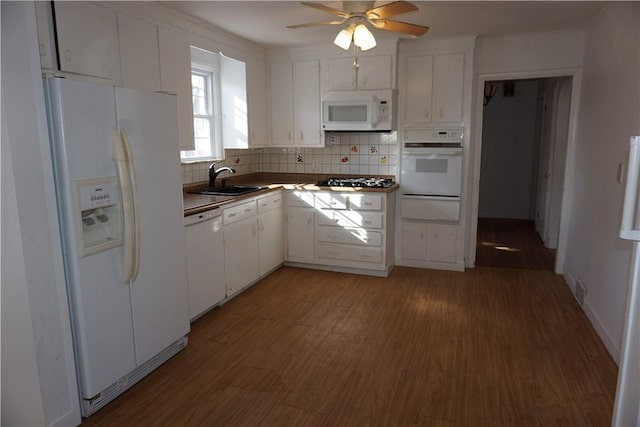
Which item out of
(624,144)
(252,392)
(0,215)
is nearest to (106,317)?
(0,215)

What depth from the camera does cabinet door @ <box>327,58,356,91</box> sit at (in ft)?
14.9

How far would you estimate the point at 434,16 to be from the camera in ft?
11.6

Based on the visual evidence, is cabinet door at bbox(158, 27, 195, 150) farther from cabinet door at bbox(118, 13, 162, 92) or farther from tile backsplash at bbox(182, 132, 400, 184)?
tile backsplash at bbox(182, 132, 400, 184)

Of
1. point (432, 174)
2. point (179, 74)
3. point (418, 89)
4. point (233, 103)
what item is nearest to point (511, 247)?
point (432, 174)

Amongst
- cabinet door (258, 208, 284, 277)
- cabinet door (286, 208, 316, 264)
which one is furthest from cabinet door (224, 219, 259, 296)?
cabinet door (286, 208, 316, 264)

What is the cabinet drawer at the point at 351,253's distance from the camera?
4430 millimetres

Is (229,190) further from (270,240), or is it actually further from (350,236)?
(350,236)

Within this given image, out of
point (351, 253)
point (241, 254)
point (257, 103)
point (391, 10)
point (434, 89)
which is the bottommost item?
point (351, 253)

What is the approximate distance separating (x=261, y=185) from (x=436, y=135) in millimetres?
1946

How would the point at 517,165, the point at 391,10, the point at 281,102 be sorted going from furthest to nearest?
the point at 517,165 < the point at 281,102 < the point at 391,10

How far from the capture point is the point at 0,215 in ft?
6.11

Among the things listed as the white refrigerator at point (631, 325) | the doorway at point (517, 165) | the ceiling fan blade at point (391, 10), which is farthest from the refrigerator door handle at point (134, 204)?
the doorway at point (517, 165)

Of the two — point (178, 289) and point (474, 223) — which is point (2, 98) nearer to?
point (178, 289)

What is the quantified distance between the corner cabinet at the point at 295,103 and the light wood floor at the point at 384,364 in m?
1.79
